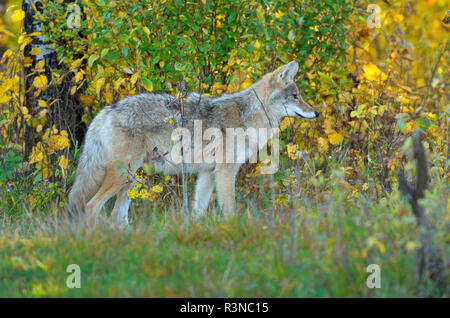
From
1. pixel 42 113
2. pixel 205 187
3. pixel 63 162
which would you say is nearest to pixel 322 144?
pixel 205 187

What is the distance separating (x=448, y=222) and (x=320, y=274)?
1028 millimetres

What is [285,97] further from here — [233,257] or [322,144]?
[233,257]

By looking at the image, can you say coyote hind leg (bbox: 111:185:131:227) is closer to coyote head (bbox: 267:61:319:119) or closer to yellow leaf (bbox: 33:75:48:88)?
yellow leaf (bbox: 33:75:48:88)

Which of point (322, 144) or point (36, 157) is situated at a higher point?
point (322, 144)

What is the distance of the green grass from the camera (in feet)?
10.6

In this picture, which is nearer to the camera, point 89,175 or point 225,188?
point 89,175

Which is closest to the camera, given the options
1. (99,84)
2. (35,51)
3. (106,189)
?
(106,189)

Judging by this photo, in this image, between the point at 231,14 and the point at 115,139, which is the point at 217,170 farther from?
the point at 231,14

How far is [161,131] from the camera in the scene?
19.7 feet

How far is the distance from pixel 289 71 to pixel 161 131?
180 centimetres

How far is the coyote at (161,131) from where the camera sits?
5.80 metres

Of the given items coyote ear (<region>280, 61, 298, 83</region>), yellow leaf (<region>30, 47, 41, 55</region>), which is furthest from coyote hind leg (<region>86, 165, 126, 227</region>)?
coyote ear (<region>280, 61, 298, 83</region>)

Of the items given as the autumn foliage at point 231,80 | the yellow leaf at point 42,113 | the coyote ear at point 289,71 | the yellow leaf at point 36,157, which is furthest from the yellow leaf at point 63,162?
the coyote ear at point 289,71

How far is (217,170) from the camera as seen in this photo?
20.5 feet
